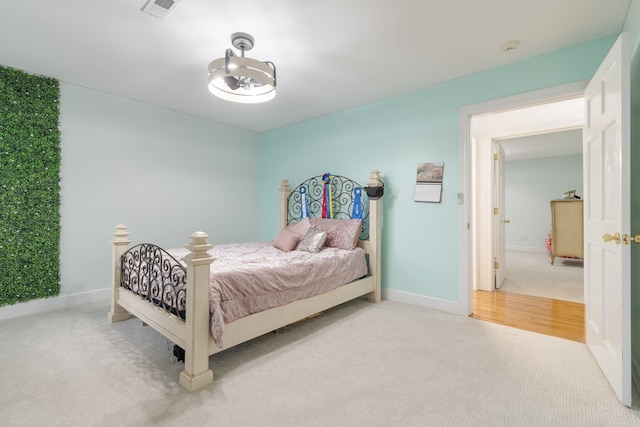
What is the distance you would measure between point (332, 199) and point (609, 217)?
115 inches

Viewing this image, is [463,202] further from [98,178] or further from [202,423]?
[98,178]

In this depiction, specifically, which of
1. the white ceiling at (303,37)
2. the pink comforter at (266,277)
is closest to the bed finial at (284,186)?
the pink comforter at (266,277)

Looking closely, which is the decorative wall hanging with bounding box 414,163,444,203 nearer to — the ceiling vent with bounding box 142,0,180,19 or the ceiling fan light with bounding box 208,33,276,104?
Result: the ceiling fan light with bounding box 208,33,276,104

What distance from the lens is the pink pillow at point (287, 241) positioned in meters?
3.55

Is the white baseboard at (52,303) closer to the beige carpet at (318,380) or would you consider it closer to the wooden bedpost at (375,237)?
the beige carpet at (318,380)

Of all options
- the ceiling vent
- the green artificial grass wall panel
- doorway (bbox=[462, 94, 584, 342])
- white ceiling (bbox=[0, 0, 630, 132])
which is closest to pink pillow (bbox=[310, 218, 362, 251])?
doorway (bbox=[462, 94, 584, 342])

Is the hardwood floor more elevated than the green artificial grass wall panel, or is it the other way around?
the green artificial grass wall panel

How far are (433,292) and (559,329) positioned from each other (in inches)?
43.9

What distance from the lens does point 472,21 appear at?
2248 millimetres

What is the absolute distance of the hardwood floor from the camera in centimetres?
278

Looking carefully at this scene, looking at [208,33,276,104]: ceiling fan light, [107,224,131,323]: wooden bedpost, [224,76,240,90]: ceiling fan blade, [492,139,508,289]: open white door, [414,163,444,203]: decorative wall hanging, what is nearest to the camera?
[208,33,276,104]: ceiling fan light

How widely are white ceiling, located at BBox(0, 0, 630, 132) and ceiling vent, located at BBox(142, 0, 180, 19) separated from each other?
42 mm

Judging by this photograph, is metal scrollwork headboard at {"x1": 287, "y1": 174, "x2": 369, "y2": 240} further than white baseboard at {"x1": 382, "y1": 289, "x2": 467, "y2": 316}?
Yes

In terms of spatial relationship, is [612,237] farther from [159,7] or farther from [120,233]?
[120,233]
